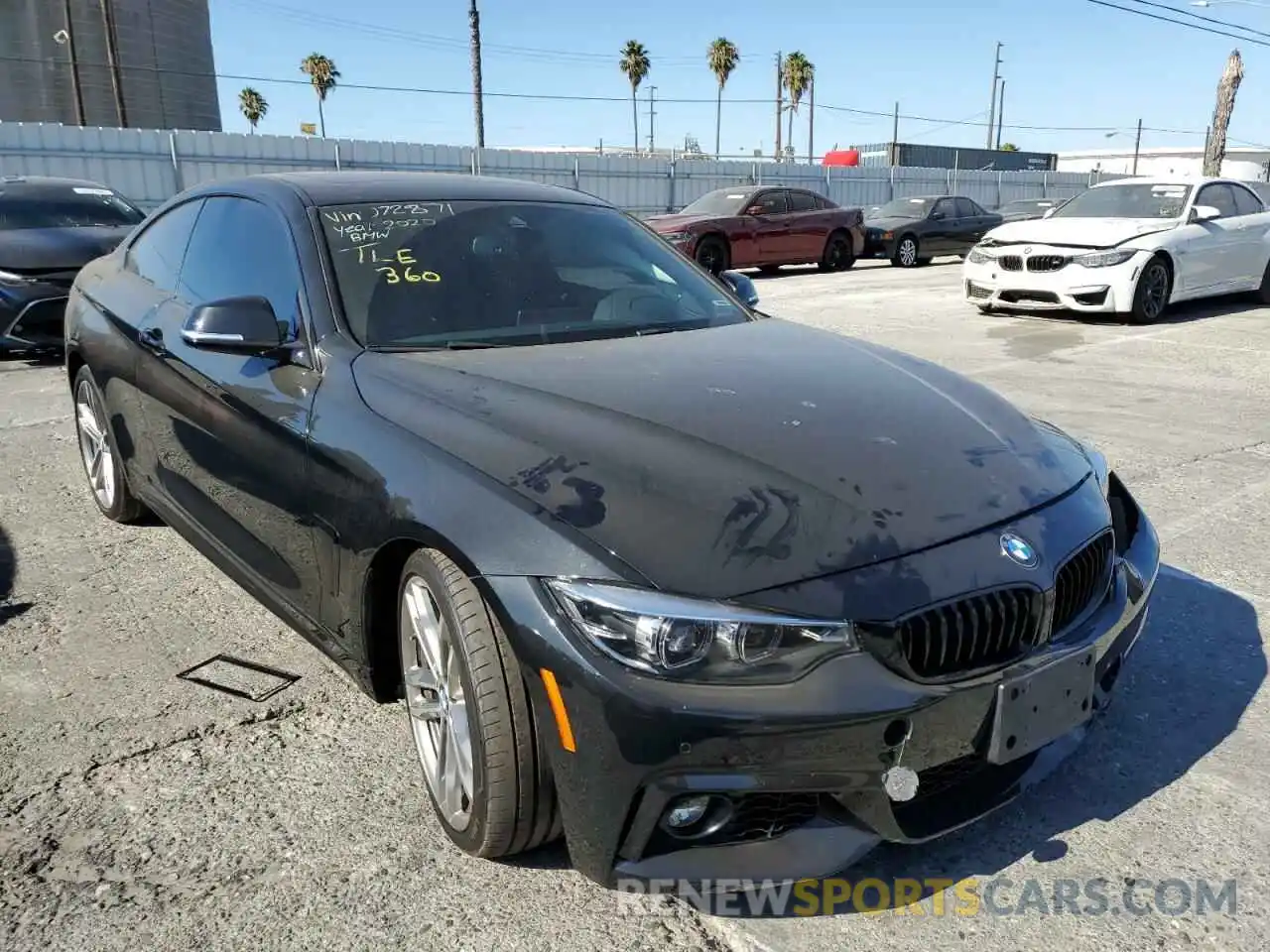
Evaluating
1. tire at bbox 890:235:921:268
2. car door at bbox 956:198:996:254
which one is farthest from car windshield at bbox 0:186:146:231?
car door at bbox 956:198:996:254

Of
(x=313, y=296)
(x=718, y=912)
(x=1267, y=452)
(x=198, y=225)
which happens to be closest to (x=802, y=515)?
(x=718, y=912)

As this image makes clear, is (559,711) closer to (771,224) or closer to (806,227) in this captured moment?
(771,224)

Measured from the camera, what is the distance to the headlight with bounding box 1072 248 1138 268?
9.84 m

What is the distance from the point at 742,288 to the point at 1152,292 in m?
7.75

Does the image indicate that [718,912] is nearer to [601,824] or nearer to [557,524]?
[601,824]

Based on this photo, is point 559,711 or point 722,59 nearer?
point 559,711

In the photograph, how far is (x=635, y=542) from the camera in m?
1.92

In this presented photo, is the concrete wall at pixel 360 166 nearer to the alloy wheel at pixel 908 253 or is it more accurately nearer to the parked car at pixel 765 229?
the parked car at pixel 765 229

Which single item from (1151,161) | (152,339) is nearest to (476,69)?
(152,339)

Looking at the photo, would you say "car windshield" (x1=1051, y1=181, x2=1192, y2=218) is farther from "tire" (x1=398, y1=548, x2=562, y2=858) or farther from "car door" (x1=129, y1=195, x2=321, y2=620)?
"tire" (x1=398, y1=548, x2=562, y2=858)

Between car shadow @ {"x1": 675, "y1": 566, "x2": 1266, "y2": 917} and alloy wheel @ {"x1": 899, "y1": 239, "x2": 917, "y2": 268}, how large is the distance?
16637 mm

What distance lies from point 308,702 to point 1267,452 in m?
5.10

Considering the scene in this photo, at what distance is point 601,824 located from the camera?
1875mm

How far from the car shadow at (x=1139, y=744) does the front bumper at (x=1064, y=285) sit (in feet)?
23.0
